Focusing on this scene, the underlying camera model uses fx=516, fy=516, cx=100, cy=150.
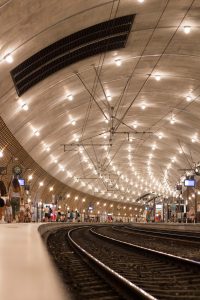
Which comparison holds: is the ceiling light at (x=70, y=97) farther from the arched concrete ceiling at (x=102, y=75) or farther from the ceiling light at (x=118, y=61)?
the ceiling light at (x=118, y=61)

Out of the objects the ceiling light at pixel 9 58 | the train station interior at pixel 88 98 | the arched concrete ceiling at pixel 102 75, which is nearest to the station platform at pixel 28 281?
the train station interior at pixel 88 98

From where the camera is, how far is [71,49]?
26.1 metres

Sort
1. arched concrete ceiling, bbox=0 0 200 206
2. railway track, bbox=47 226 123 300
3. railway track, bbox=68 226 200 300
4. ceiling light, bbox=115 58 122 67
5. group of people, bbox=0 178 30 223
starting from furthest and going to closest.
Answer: group of people, bbox=0 178 30 223
ceiling light, bbox=115 58 122 67
arched concrete ceiling, bbox=0 0 200 206
railway track, bbox=68 226 200 300
railway track, bbox=47 226 123 300

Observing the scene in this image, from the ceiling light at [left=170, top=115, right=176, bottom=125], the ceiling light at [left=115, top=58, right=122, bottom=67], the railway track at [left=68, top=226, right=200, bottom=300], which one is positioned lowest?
the railway track at [left=68, top=226, right=200, bottom=300]

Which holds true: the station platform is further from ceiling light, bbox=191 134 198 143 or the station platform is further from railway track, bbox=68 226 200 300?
ceiling light, bbox=191 134 198 143

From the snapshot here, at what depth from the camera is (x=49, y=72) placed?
27562 mm

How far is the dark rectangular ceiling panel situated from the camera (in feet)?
81.4

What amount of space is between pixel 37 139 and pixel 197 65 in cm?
1503

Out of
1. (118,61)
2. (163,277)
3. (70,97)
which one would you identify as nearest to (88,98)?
(70,97)

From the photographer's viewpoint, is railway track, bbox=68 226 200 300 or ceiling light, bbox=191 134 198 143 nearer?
railway track, bbox=68 226 200 300

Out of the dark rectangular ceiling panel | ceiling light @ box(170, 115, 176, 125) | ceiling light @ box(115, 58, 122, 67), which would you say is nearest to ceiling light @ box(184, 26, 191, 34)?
the dark rectangular ceiling panel

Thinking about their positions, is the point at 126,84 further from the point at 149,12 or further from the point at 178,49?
the point at 149,12

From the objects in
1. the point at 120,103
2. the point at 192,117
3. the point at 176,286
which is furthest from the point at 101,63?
the point at 176,286

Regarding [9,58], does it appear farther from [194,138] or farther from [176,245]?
[194,138]
